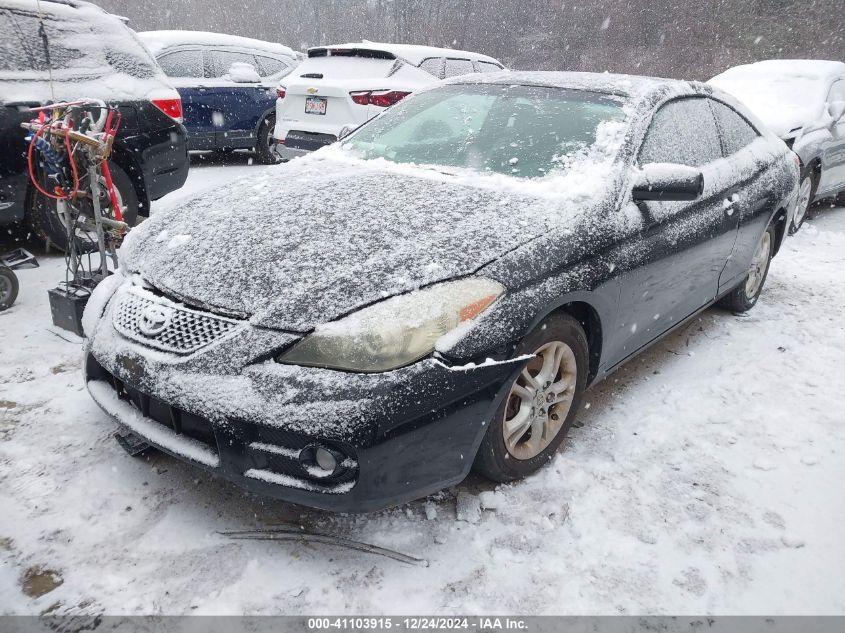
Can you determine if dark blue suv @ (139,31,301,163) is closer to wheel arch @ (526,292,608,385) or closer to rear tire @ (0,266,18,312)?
rear tire @ (0,266,18,312)

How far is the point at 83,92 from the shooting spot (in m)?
4.60

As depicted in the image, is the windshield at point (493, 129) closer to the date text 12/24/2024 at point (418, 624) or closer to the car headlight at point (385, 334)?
the car headlight at point (385, 334)

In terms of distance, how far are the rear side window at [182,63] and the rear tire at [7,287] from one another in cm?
551

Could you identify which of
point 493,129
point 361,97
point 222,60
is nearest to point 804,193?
point 361,97

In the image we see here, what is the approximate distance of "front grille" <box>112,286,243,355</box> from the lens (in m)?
2.05

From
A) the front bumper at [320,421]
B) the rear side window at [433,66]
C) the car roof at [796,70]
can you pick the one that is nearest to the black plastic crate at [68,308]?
the front bumper at [320,421]

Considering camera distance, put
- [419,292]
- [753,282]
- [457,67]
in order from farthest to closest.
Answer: [457,67]
[753,282]
[419,292]

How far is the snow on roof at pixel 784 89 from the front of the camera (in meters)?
6.68

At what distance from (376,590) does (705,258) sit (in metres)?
2.53

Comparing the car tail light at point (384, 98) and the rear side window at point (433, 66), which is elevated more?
the rear side window at point (433, 66)

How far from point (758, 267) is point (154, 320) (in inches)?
164

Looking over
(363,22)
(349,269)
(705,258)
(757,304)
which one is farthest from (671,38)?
(349,269)

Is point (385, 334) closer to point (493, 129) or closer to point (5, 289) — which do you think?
point (493, 129)

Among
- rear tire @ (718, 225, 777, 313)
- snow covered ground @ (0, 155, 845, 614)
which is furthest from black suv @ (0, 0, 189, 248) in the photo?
rear tire @ (718, 225, 777, 313)
